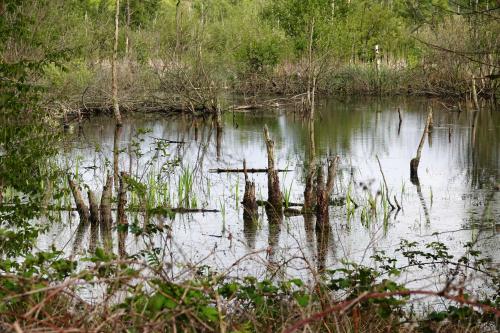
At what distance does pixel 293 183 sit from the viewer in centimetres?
1816

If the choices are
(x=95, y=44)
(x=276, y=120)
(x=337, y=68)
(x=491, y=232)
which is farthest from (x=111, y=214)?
(x=337, y=68)

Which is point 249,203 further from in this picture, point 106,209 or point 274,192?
point 106,209

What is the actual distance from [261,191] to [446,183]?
4.23 m

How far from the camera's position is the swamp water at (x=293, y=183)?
11836mm

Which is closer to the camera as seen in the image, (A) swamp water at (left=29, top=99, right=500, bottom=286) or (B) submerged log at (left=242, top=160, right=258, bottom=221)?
(A) swamp water at (left=29, top=99, right=500, bottom=286)

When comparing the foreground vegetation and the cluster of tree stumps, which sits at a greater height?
the foreground vegetation

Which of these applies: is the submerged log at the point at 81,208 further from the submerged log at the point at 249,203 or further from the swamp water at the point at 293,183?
the submerged log at the point at 249,203

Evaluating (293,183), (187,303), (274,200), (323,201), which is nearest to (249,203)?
(274,200)

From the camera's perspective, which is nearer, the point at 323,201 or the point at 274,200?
the point at 323,201

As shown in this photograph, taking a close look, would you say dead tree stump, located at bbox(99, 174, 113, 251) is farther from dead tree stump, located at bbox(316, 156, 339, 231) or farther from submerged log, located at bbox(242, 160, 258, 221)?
dead tree stump, located at bbox(316, 156, 339, 231)

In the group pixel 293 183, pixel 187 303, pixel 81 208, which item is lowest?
pixel 293 183

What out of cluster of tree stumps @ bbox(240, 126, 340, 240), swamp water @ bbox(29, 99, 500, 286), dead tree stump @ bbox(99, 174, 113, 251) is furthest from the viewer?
cluster of tree stumps @ bbox(240, 126, 340, 240)

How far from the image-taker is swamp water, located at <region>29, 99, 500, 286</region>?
11.8m

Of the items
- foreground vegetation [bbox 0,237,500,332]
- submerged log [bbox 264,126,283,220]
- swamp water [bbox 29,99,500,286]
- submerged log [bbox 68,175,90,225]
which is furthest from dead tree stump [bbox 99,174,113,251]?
foreground vegetation [bbox 0,237,500,332]
